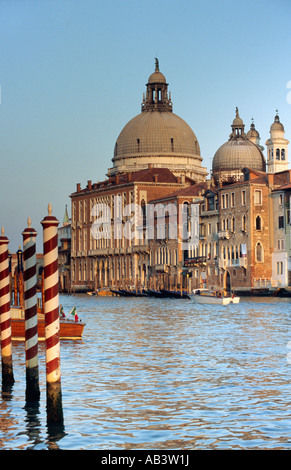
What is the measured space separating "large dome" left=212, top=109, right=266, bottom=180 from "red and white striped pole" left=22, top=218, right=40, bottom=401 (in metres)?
86.9

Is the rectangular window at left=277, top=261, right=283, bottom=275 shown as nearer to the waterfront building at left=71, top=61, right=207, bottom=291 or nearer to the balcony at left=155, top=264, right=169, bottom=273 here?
the balcony at left=155, top=264, right=169, bottom=273

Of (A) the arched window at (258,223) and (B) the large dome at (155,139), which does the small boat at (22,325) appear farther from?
(B) the large dome at (155,139)

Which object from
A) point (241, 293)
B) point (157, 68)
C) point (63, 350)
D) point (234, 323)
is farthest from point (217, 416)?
point (157, 68)

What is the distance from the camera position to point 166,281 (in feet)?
287

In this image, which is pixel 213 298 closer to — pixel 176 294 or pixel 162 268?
pixel 176 294

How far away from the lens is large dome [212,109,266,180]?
103m

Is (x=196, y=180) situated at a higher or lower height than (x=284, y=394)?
higher

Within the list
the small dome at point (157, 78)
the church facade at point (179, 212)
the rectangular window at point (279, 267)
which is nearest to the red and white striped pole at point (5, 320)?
the church facade at point (179, 212)

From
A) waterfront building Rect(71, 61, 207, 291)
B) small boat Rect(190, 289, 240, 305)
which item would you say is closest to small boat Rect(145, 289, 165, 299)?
small boat Rect(190, 289, 240, 305)

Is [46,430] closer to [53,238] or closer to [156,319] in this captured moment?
[53,238]

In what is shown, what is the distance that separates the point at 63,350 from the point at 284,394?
897cm

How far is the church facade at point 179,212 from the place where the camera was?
7144 centimetres

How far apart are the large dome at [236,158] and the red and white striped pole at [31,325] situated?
8692 centimetres
